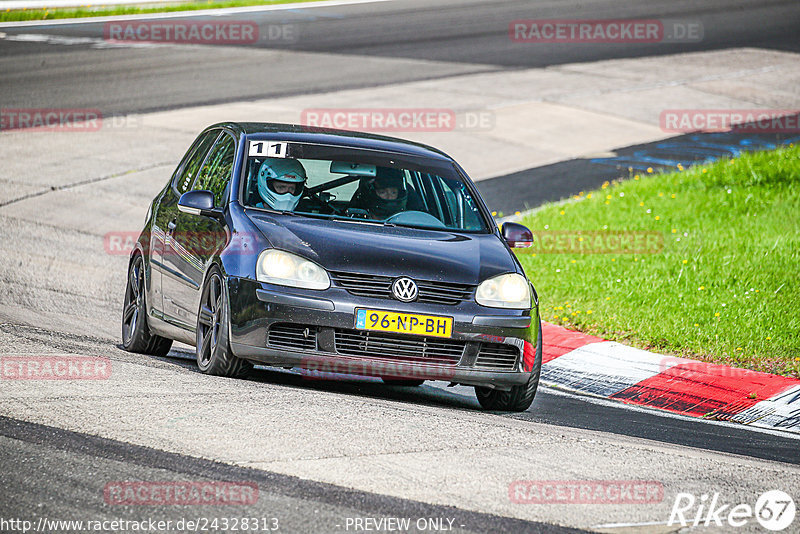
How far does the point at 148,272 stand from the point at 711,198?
344 inches

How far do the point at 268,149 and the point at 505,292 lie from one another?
196 cm

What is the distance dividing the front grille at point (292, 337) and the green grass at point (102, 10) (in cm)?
2458

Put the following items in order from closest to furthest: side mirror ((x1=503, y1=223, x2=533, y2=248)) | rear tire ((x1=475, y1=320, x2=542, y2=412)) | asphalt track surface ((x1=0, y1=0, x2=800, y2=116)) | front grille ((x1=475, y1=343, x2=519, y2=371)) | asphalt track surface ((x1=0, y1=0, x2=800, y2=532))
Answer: asphalt track surface ((x1=0, y1=0, x2=800, y2=532)), front grille ((x1=475, y1=343, x2=519, y2=371)), rear tire ((x1=475, y1=320, x2=542, y2=412)), side mirror ((x1=503, y1=223, x2=533, y2=248)), asphalt track surface ((x1=0, y1=0, x2=800, y2=116))

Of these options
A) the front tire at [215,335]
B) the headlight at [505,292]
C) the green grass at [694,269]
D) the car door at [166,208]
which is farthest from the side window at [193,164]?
the green grass at [694,269]

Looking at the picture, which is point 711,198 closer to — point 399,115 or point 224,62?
point 399,115

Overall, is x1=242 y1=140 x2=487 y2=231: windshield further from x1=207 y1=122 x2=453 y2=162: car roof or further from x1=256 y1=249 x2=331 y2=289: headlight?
x1=256 y1=249 x2=331 y2=289: headlight

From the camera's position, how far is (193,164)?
8.98 m

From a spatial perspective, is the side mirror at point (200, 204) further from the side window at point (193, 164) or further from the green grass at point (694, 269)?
the green grass at point (694, 269)

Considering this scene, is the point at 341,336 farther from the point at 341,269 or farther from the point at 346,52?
the point at 346,52

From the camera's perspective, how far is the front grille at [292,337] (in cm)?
692

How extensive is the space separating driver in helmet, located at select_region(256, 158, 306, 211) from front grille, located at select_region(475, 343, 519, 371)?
5.24ft

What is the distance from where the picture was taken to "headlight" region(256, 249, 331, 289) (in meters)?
6.94

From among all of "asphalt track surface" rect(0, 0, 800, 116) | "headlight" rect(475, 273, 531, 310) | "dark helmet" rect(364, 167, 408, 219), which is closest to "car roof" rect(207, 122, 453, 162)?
"dark helmet" rect(364, 167, 408, 219)

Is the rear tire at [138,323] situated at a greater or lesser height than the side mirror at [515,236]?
lesser
